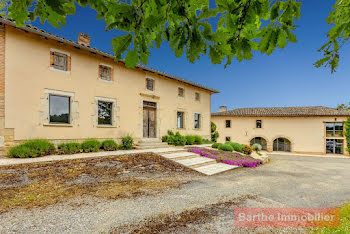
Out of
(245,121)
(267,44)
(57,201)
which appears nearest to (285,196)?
(267,44)

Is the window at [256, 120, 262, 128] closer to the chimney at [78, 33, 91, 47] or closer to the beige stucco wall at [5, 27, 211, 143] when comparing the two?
the beige stucco wall at [5, 27, 211, 143]

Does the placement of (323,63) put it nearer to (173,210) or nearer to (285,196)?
(173,210)

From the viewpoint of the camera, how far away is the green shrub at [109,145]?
387 inches

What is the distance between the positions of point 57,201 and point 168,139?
31.0ft

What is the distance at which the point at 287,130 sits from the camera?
75.3 feet

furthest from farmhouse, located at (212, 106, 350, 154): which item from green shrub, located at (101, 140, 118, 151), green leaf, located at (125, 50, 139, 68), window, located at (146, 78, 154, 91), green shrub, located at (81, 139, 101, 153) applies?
green leaf, located at (125, 50, 139, 68)

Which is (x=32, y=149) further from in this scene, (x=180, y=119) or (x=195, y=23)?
(x=180, y=119)

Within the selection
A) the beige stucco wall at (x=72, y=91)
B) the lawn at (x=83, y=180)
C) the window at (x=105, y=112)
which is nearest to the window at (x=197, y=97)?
the beige stucco wall at (x=72, y=91)

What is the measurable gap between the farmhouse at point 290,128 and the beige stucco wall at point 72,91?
1464 centimetres

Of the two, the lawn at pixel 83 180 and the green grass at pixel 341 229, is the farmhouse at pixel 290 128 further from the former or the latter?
the green grass at pixel 341 229

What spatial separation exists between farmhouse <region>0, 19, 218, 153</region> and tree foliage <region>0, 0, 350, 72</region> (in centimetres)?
795

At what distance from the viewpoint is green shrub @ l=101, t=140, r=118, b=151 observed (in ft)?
32.2

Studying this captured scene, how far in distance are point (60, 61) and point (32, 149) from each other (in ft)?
14.7

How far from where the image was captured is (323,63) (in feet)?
6.79
